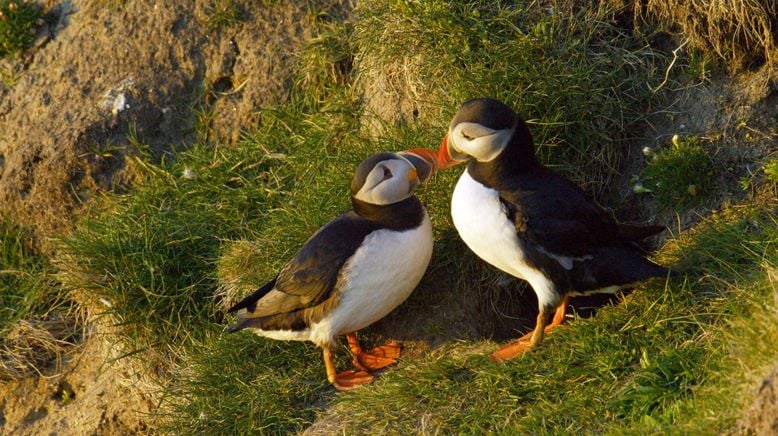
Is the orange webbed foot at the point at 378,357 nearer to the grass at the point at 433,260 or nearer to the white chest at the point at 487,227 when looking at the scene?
the grass at the point at 433,260

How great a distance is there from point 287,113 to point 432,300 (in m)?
1.75

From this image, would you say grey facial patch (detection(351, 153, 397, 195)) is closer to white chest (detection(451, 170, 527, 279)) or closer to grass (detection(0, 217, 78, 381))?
white chest (detection(451, 170, 527, 279))

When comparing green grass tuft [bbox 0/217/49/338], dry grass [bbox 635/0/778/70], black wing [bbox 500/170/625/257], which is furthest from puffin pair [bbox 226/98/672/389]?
green grass tuft [bbox 0/217/49/338]

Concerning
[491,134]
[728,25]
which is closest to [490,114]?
[491,134]

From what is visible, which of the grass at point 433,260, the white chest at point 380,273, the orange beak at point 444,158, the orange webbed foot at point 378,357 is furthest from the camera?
the orange webbed foot at point 378,357

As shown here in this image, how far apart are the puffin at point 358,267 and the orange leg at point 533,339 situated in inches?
21.5

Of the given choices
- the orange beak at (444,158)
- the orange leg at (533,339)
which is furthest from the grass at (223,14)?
the orange leg at (533,339)

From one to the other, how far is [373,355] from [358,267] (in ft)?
1.96

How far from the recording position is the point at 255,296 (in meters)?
4.85

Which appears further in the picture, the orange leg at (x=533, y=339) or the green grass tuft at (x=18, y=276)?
the green grass tuft at (x=18, y=276)

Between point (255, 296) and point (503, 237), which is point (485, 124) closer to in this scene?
point (503, 237)

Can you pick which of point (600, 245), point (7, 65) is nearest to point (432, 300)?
point (600, 245)

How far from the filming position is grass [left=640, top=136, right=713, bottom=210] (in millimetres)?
4992

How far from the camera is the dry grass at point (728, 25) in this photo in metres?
Result: 4.97
